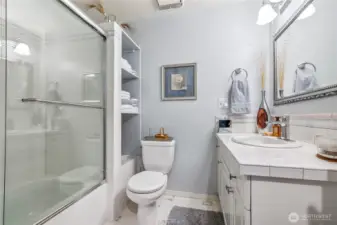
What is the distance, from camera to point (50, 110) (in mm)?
1306

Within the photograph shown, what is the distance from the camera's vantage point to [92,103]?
159 centimetres

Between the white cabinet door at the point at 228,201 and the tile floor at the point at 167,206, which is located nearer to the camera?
the white cabinet door at the point at 228,201

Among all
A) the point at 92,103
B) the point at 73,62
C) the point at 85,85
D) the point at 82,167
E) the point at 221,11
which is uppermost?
the point at 221,11

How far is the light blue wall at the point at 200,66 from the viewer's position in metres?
1.82

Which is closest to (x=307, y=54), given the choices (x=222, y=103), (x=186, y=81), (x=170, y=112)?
(x=222, y=103)

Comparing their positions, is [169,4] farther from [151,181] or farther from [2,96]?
[151,181]

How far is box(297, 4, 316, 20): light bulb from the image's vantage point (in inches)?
43.4

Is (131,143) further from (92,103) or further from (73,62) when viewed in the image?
(73,62)

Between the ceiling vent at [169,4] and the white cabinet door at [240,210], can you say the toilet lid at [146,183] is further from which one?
Answer: the ceiling vent at [169,4]

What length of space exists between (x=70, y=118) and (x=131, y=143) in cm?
81

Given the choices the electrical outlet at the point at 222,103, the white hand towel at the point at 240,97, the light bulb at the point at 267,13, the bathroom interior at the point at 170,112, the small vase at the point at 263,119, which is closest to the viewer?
the bathroom interior at the point at 170,112

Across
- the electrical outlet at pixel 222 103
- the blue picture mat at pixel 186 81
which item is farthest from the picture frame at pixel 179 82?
the electrical outlet at pixel 222 103

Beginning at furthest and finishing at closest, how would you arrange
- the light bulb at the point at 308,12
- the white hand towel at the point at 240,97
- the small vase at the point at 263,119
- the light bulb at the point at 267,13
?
the white hand towel at the point at 240,97 → the small vase at the point at 263,119 → the light bulb at the point at 267,13 → the light bulb at the point at 308,12

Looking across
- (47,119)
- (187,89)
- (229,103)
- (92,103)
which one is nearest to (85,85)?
(92,103)
